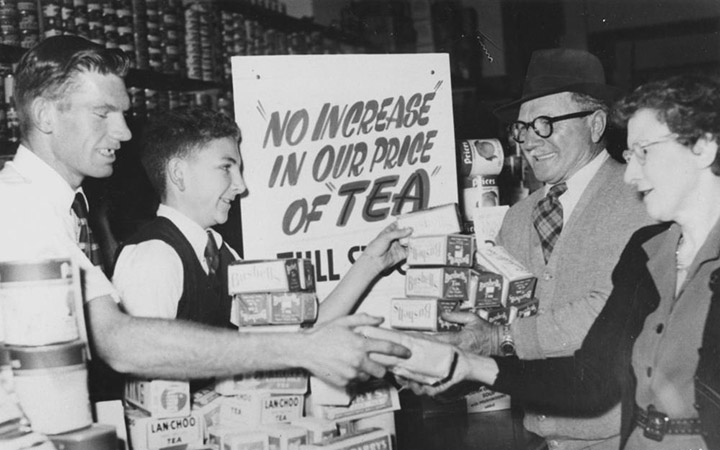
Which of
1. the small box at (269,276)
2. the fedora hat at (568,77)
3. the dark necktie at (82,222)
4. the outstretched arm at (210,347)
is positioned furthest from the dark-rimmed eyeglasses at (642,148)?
the dark necktie at (82,222)

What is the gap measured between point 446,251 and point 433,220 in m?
0.16

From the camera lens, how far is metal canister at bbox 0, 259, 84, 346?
1668mm

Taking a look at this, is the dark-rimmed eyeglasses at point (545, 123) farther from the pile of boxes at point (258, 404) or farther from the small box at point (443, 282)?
the pile of boxes at point (258, 404)

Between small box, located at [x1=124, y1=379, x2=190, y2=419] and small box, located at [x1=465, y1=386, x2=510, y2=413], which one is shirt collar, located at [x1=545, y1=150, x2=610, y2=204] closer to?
small box, located at [x1=465, y1=386, x2=510, y2=413]

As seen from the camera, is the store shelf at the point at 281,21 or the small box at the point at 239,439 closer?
the small box at the point at 239,439

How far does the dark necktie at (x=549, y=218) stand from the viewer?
281cm

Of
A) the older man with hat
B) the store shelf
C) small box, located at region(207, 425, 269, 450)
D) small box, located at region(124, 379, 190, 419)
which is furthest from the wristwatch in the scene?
the store shelf

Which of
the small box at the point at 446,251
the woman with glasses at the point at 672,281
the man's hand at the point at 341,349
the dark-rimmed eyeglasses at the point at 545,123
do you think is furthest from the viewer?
the dark-rimmed eyeglasses at the point at 545,123

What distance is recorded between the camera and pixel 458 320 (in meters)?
2.65

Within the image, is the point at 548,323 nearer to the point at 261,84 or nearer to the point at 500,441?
the point at 500,441

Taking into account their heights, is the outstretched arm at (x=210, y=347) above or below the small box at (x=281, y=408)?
Result: above

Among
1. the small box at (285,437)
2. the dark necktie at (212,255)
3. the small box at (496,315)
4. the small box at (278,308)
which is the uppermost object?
the dark necktie at (212,255)

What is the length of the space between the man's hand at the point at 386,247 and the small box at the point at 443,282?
Answer: 0.66ft

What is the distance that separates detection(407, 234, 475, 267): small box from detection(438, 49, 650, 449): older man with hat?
0.21m
